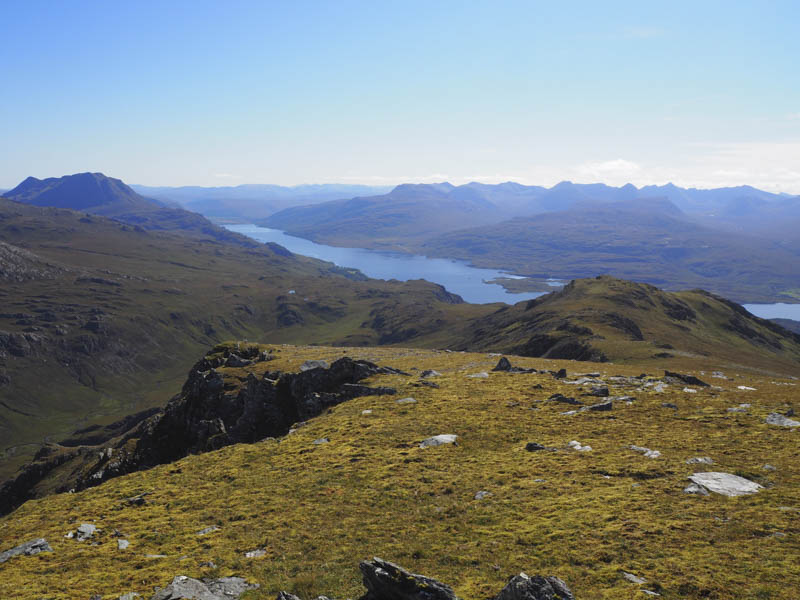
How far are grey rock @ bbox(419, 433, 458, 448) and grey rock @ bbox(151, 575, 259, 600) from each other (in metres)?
15.0

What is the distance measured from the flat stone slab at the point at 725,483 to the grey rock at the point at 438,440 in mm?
13617

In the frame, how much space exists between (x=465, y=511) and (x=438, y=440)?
9.11 metres

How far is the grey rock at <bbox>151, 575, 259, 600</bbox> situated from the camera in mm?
16656

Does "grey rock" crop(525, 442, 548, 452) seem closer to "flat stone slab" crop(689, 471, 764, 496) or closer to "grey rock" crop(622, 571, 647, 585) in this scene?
"flat stone slab" crop(689, 471, 764, 496)

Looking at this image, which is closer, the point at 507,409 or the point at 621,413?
the point at 621,413

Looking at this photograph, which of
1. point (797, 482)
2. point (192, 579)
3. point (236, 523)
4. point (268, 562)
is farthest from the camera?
point (236, 523)

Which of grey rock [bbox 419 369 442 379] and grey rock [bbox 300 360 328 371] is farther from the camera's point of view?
grey rock [bbox 419 369 442 379]

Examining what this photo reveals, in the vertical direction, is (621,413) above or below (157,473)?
above

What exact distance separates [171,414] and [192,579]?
4352cm

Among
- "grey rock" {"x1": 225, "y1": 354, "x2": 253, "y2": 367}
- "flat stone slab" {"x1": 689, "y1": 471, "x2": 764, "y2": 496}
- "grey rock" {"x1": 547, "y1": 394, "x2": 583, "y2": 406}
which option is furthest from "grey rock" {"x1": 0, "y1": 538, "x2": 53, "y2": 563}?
"grey rock" {"x1": 225, "y1": 354, "x2": 253, "y2": 367}

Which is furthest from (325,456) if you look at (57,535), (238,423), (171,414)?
(171,414)

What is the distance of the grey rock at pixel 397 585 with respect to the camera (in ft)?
46.0

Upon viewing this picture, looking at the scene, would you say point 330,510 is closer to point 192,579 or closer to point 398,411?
point 192,579

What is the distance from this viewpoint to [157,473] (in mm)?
32500
